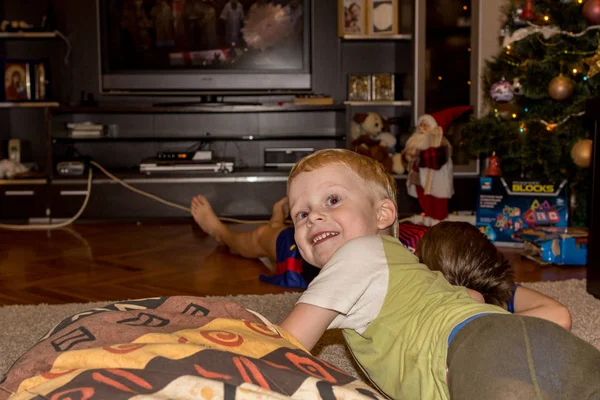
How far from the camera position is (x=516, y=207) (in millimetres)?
2963

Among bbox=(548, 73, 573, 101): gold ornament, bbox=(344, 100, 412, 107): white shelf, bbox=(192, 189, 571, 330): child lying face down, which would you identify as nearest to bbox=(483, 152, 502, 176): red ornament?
bbox=(548, 73, 573, 101): gold ornament

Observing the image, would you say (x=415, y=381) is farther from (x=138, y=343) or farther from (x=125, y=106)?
(x=125, y=106)

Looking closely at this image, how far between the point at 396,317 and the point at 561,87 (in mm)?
2053

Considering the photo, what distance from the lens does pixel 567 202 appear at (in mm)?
2885

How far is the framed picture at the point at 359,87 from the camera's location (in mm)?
4191

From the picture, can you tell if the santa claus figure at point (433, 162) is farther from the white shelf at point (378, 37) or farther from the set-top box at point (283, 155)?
the set-top box at point (283, 155)

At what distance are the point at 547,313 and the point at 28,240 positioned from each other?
2.48m

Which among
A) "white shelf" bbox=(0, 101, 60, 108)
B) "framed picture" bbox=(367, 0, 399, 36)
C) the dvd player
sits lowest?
the dvd player

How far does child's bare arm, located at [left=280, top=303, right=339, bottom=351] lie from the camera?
970 mm

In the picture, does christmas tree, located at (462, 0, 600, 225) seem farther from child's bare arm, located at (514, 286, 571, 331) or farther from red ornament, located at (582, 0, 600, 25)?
child's bare arm, located at (514, 286, 571, 331)

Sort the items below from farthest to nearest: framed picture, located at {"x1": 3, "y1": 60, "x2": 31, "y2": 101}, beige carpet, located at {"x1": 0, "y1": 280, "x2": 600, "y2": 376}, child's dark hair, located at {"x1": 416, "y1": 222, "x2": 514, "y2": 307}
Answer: framed picture, located at {"x1": 3, "y1": 60, "x2": 31, "y2": 101}
beige carpet, located at {"x1": 0, "y1": 280, "x2": 600, "y2": 376}
child's dark hair, located at {"x1": 416, "y1": 222, "x2": 514, "y2": 307}

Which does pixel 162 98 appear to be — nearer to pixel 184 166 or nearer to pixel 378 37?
pixel 184 166

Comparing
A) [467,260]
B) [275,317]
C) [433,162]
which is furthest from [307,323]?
[433,162]

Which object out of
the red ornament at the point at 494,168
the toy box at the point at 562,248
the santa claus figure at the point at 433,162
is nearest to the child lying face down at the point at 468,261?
the toy box at the point at 562,248
